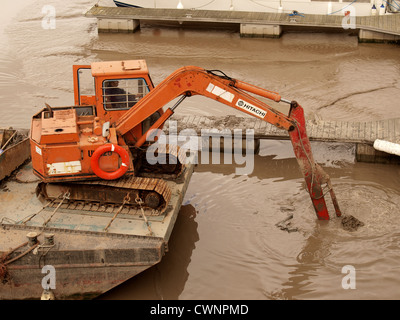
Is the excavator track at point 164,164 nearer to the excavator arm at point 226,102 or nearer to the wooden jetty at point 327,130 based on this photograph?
the excavator arm at point 226,102

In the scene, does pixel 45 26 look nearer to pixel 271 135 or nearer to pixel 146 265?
pixel 271 135

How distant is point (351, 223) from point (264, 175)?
286 centimetres

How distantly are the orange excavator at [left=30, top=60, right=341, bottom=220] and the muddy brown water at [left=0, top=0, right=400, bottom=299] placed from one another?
3.60 ft

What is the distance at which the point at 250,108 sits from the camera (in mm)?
10250

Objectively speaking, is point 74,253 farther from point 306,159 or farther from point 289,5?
point 289,5

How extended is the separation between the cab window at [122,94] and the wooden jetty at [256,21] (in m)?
11.4

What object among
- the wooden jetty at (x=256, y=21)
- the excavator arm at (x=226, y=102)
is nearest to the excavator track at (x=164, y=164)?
the excavator arm at (x=226, y=102)

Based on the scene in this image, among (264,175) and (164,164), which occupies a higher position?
(164,164)

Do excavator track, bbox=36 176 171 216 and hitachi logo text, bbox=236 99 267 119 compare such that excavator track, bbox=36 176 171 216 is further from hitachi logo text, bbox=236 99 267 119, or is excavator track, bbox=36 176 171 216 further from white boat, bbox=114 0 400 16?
white boat, bbox=114 0 400 16

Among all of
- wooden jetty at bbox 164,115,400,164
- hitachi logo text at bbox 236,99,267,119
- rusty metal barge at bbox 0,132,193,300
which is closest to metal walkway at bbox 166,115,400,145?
wooden jetty at bbox 164,115,400,164

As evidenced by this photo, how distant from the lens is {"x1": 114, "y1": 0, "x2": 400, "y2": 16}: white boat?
21.5 m

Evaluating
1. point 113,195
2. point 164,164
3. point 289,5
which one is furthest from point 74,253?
point 289,5

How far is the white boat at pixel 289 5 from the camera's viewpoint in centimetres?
2150

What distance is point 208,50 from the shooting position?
21234 mm
